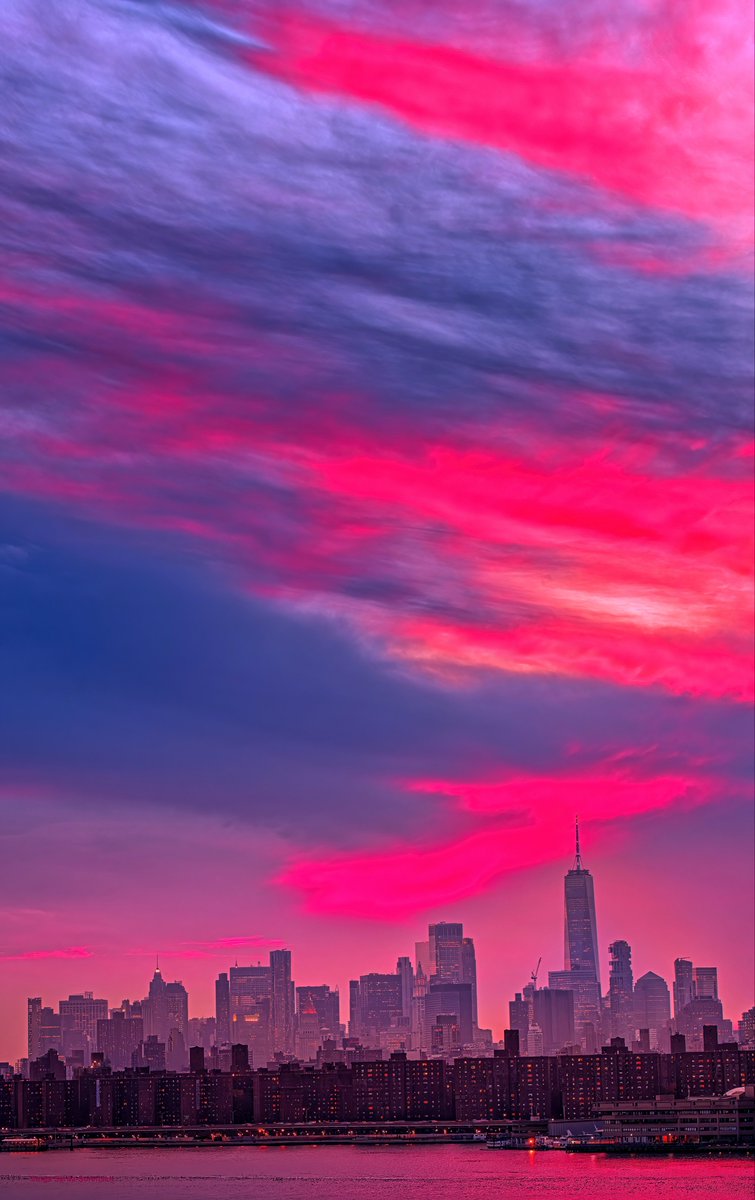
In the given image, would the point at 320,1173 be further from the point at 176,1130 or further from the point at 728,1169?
the point at 176,1130

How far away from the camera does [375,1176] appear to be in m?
137

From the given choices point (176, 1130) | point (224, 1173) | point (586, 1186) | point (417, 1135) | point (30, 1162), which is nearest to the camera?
point (586, 1186)

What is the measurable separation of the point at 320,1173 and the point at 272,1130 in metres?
56.6

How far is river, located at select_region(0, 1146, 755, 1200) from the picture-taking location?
123 meters

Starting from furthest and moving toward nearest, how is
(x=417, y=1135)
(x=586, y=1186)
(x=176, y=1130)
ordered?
(x=176, y=1130) < (x=417, y=1135) < (x=586, y=1186)

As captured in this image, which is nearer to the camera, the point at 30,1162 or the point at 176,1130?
the point at 30,1162

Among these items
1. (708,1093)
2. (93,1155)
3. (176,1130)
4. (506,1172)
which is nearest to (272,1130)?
(176,1130)

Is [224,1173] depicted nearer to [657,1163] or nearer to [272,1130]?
[657,1163]

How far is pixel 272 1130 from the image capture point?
19888 centimetres

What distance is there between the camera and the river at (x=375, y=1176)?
402ft

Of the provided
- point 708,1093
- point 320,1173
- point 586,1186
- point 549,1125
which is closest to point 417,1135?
point 549,1125

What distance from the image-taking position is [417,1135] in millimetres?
187375

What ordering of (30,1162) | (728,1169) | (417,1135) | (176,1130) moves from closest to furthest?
1. (728,1169)
2. (30,1162)
3. (417,1135)
4. (176,1130)

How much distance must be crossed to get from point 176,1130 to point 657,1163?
71275 millimetres
